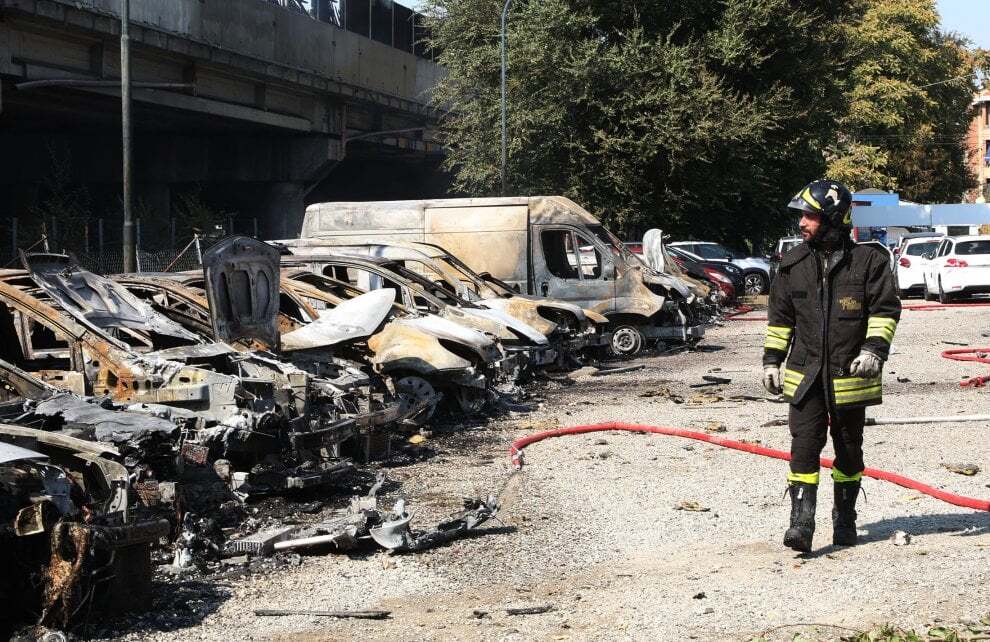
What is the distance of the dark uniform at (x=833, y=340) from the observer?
20.3 ft

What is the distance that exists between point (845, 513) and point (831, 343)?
89cm

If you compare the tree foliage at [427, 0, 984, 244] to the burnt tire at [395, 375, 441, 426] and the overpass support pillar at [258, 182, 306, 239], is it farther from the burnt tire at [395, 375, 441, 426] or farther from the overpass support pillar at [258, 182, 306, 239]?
the burnt tire at [395, 375, 441, 426]

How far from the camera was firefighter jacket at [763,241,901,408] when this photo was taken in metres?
6.18

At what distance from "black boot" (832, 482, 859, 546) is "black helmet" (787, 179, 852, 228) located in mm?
1343

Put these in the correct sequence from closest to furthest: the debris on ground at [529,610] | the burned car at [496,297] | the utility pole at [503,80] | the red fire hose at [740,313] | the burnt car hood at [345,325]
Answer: the debris on ground at [529,610]
the burnt car hood at [345,325]
the burned car at [496,297]
the red fire hose at [740,313]
the utility pole at [503,80]

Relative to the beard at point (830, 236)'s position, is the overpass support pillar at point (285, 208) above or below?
above

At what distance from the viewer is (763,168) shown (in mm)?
33656

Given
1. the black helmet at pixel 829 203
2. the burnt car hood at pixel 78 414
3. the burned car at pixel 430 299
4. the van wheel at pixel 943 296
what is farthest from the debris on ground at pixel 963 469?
the van wheel at pixel 943 296

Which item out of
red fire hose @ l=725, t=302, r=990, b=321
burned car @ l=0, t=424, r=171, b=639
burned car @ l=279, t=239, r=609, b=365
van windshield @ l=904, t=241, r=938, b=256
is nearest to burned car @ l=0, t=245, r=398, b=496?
burned car @ l=0, t=424, r=171, b=639

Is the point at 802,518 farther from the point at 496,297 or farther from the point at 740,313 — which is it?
the point at 740,313

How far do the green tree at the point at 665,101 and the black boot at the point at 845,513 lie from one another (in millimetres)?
25218

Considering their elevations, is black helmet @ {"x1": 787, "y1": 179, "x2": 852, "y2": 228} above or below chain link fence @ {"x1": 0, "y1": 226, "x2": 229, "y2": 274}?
above

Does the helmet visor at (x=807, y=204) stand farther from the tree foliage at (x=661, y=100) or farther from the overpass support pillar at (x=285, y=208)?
the overpass support pillar at (x=285, y=208)

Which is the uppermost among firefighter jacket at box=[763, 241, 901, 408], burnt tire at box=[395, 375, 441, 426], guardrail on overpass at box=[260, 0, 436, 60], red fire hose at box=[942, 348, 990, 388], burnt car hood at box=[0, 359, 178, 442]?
guardrail on overpass at box=[260, 0, 436, 60]
